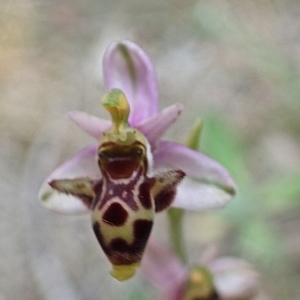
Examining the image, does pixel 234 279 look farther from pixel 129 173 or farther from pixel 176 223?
pixel 129 173

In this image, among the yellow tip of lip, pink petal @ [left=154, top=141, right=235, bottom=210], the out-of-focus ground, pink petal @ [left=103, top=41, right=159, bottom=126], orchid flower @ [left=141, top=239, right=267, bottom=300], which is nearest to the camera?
the yellow tip of lip

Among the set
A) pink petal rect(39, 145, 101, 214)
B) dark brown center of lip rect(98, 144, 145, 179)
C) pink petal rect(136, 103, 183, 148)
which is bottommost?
pink petal rect(39, 145, 101, 214)

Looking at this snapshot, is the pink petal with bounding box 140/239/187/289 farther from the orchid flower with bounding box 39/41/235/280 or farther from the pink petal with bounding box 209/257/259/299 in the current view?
the orchid flower with bounding box 39/41/235/280

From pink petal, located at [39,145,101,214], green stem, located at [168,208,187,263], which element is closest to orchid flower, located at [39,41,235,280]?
pink petal, located at [39,145,101,214]

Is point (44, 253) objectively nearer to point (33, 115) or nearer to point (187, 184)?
point (33, 115)

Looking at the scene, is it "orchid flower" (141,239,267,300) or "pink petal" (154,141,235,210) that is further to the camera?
"orchid flower" (141,239,267,300)

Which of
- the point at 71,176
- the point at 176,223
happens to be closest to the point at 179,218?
the point at 176,223
